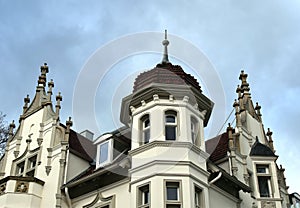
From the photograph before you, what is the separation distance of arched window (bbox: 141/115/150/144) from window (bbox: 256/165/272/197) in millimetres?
5989

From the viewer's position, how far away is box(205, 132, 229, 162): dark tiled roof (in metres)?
22.8

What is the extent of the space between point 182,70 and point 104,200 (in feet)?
22.1

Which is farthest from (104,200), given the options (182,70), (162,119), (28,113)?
(28,113)

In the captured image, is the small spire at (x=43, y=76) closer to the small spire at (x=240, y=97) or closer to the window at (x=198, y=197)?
the small spire at (x=240, y=97)

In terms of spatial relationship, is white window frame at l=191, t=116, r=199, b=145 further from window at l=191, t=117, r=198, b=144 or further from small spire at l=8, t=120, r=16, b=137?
small spire at l=8, t=120, r=16, b=137

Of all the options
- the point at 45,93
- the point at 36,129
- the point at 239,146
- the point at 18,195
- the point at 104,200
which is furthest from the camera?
the point at 45,93

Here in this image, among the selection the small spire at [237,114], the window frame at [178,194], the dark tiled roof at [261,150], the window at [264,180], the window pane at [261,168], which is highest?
the small spire at [237,114]

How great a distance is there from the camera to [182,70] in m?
22.4

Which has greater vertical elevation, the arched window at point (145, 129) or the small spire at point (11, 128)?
the small spire at point (11, 128)

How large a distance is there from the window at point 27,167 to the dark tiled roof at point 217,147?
838 cm

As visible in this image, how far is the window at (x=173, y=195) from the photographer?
1795 cm

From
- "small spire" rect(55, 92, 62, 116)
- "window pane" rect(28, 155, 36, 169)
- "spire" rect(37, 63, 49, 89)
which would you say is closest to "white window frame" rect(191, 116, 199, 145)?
"small spire" rect(55, 92, 62, 116)

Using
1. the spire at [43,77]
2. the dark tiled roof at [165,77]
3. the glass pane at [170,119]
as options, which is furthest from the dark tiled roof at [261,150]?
the spire at [43,77]

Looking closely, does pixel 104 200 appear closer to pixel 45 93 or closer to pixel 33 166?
pixel 33 166
